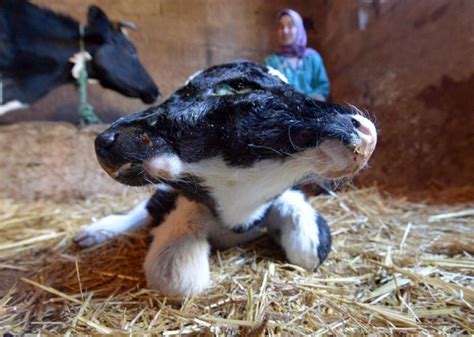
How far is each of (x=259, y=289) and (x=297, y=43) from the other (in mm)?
1759

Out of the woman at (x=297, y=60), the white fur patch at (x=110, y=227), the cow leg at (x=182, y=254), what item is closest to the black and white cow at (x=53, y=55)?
the woman at (x=297, y=60)

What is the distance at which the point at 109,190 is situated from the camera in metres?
2.97

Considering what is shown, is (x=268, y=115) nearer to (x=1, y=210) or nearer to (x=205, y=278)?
(x=205, y=278)

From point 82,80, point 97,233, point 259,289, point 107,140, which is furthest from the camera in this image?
point 82,80

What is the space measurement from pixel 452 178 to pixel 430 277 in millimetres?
1601

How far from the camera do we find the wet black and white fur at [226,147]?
99cm

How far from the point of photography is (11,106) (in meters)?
2.86

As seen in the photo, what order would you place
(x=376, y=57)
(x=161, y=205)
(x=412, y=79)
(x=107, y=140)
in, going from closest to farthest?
(x=107, y=140) → (x=161, y=205) → (x=412, y=79) → (x=376, y=57)

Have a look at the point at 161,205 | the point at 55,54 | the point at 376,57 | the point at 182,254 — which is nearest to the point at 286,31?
the point at 376,57

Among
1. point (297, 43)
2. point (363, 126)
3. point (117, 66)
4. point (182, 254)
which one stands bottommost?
point (182, 254)

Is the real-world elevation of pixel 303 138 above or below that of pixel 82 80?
below

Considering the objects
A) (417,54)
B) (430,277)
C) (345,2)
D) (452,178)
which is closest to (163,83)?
(345,2)

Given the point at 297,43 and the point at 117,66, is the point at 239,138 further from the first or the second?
the point at 117,66

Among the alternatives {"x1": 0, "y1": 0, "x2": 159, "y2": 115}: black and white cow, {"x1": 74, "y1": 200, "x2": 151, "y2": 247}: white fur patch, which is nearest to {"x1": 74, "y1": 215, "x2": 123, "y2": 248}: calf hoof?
{"x1": 74, "y1": 200, "x2": 151, "y2": 247}: white fur patch
